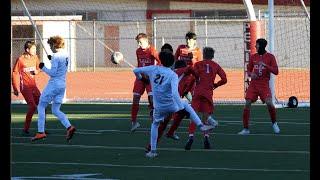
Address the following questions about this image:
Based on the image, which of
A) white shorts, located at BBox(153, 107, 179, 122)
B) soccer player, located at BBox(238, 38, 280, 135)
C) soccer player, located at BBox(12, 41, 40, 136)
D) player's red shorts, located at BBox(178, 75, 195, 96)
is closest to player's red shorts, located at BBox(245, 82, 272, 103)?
soccer player, located at BBox(238, 38, 280, 135)

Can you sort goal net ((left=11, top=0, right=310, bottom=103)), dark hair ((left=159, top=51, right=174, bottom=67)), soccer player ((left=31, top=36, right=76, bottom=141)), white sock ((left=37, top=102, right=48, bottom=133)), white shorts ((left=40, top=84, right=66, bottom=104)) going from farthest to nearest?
1. goal net ((left=11, top=0, right=310, bottom=103))
2. white sock ((left=37, top=102, right=48, bottom=133))
3. white shorts ((left=40, top=84, right=66, bottom=104))
4. soccer player ((left=31, top=36, right=76, bottom=141))
5. dark hair ((left=159, top=51, right=174, bottom=67))

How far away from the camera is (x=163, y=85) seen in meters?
11.2

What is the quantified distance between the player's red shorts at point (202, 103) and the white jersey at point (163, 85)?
5.90ft

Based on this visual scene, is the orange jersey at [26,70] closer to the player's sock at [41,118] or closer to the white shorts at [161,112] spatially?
the player's sock at [41,118]

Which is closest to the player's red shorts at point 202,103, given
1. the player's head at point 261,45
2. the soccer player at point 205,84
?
the soccer player at point 205,84

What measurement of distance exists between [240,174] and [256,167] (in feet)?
2.63

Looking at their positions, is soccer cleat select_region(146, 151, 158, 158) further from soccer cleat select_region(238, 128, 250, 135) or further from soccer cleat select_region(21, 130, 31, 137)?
soccer cleat select_region(21, 130, 31, 137)

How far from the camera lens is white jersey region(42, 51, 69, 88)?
13.7 m

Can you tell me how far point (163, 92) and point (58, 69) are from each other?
3097mm

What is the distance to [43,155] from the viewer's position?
11875 mm

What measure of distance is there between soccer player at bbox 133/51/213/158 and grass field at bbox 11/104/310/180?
1.47ft

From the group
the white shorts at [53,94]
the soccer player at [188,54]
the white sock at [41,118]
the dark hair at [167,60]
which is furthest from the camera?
the soccer player at [188,54]

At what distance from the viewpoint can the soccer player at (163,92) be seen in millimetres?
11102
